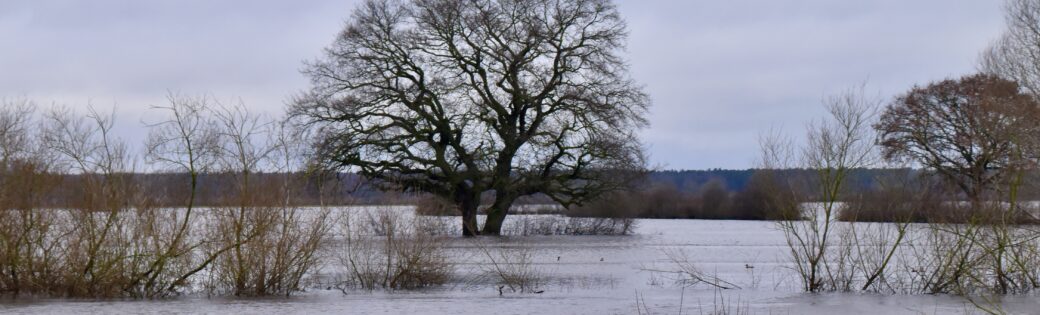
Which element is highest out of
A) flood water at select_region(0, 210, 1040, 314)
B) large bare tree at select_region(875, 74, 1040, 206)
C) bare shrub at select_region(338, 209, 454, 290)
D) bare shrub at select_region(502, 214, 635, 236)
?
large bare tree at select_region(875, 74, 1040, 206)

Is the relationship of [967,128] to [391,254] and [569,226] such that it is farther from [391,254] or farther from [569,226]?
[391,254]

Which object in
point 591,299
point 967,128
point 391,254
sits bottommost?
point 591,299

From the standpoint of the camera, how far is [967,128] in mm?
50188

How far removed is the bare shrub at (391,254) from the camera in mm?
22375

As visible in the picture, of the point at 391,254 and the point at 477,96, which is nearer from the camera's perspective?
the point at 391,254

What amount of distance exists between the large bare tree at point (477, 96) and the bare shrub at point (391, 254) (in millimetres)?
18585

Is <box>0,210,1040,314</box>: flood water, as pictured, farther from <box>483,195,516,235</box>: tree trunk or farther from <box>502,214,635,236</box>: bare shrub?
<box>502,214,635,236</box>: bare shrub

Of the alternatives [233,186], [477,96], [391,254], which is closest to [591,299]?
[391,254]

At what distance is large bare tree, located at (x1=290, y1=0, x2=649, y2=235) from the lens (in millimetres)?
41969

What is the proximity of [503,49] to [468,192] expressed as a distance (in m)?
5.82

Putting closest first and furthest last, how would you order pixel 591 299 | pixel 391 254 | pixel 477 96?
pixel 591 299 < pixel 391 254 < pixel 477 96

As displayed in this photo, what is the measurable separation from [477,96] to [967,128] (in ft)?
73.2

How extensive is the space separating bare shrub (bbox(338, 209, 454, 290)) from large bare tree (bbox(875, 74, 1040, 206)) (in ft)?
33.7

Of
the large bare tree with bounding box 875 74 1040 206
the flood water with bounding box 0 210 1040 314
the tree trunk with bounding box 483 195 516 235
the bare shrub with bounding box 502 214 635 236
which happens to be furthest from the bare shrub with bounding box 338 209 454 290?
the bare shrub with bounding box 502 214 635 236
